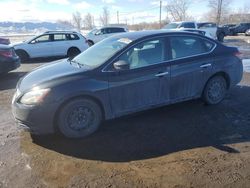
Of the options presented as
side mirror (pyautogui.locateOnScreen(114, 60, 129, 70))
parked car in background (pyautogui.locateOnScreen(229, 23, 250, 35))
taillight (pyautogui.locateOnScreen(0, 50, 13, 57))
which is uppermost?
side mirror (pyautogui.locateOnScreen(114, 60, 129, 70))

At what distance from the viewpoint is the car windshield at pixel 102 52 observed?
4902mm

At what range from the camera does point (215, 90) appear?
5.95 metres

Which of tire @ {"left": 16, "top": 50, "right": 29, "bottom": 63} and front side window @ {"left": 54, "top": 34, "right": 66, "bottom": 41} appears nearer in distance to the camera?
tire @ {"left": 16, "top": 50, "right": 29, "bottom": 63}

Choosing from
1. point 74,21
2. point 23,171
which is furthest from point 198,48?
→ point 74,21

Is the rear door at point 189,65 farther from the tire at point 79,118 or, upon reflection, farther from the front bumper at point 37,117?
the front bumper at point 37,117

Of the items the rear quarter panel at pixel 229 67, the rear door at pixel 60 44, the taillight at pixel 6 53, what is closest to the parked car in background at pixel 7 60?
the taillight at pixel 6 53

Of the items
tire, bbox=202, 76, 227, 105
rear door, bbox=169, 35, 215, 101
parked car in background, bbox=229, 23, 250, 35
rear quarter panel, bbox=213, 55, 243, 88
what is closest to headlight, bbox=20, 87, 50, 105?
rear door, bbox=169, 35, 215, 101

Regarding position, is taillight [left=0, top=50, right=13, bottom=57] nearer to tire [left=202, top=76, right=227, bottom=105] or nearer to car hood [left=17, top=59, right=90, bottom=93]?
car hood [left=17, top=59, right=90, bottom=93]

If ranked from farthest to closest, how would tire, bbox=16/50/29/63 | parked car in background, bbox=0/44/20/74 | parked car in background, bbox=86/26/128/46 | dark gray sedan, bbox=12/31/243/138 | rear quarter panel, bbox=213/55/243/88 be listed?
parked car in background, bbox=86/26/128/46
tire, bbox=16/50/29/63
parked car in background, bbox=0/44/20/74
rear quarter panel, bbox=213/55/243/88
dark gray sedan, bbox=12/31/243/138

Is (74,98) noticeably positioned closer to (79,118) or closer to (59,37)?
(79,118)

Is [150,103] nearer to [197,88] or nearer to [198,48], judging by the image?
[197,88]

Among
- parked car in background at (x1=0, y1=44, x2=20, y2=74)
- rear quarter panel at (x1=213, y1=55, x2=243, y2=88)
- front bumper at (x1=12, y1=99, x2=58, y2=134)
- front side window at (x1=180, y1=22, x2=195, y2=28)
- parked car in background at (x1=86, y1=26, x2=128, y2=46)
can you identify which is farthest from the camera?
front side window at (x1=180, y1=22, x2=195, y2=28)

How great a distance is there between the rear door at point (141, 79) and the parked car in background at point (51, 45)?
955 centimetres

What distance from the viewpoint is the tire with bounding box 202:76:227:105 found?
5846 mm
